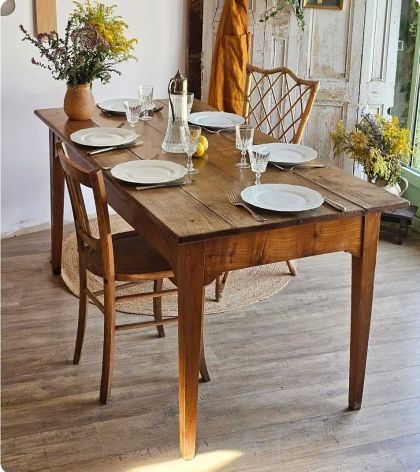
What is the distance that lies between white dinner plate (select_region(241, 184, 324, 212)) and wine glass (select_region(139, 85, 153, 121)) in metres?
1.03

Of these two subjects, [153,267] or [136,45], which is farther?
[136,45]

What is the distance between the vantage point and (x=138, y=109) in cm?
317

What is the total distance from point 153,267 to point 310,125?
7.05ft

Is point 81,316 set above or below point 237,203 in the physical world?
below

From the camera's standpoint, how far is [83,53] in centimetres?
321

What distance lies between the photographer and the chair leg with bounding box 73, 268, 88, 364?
2.82m

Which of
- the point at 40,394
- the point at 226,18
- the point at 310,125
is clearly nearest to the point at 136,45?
the point at 226,18

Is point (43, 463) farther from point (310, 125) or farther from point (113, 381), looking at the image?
point (310, 125)

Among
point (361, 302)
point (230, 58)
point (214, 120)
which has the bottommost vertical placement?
point (361, 302)

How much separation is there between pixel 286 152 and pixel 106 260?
837mm

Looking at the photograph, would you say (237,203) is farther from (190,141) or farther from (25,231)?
(25,231)

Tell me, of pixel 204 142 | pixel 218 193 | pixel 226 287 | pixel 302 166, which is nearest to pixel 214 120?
pixel 204 142

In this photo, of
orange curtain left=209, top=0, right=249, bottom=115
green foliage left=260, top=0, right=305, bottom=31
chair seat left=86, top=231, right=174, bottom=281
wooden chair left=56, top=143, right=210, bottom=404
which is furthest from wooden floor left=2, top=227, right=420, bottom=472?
green foliage left=260, top=0, right=305, bottom=31

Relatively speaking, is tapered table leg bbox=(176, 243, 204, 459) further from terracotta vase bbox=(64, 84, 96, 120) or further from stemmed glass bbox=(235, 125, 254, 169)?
terracotta vase bbox=(64, 84, 96, 120)
